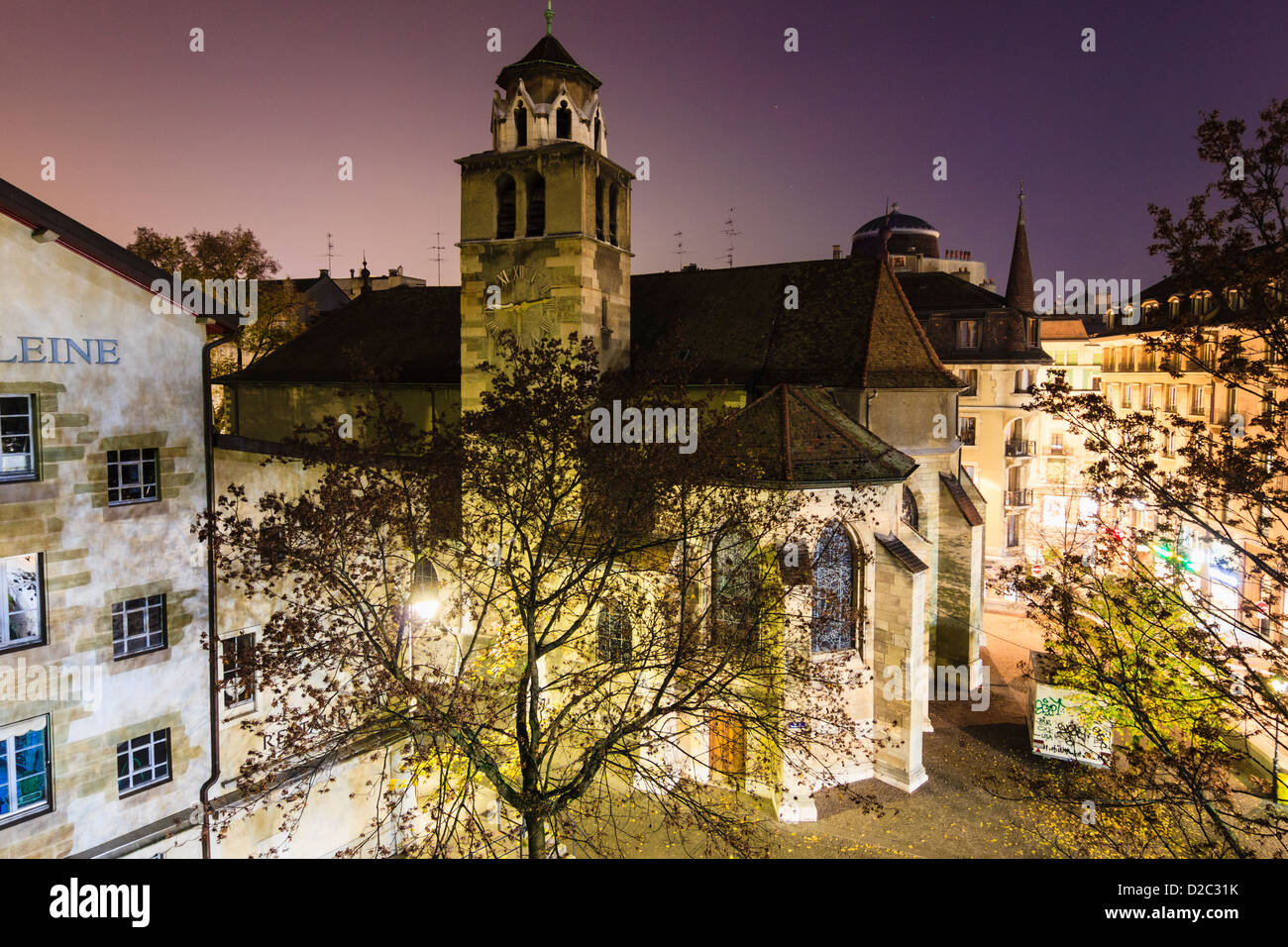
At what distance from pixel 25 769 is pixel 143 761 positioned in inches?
78.8

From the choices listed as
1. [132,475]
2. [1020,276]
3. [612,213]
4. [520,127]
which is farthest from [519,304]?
[1020,276]

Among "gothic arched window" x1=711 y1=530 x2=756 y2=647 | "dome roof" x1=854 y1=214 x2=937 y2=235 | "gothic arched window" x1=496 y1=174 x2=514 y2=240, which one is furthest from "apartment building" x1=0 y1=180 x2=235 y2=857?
"dome roof" x1=854 y1=214 x2=937 y2=235

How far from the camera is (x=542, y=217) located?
2558 cm

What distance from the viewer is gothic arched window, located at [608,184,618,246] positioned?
26595 millimetres

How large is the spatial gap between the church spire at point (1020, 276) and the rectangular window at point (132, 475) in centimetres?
4037

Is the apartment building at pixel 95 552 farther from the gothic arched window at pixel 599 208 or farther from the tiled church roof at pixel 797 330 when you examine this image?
the tiled church roof at pixel 797 330

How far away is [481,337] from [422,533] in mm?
12337

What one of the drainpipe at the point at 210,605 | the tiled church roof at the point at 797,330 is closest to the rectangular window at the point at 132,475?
the drainpipe at the point at 210,605

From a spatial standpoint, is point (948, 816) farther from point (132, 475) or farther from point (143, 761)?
point (132, 475)

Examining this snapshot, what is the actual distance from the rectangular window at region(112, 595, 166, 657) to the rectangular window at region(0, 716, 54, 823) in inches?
66.6

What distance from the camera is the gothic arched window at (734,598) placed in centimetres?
1558

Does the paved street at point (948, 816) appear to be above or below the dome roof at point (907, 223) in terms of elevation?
below

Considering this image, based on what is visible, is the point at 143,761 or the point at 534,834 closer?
the point at 534,834

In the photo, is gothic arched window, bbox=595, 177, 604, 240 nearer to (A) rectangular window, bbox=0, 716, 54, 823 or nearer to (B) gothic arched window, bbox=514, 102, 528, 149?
(B) gothic arched window, bbox=514, 102, 528, 149
